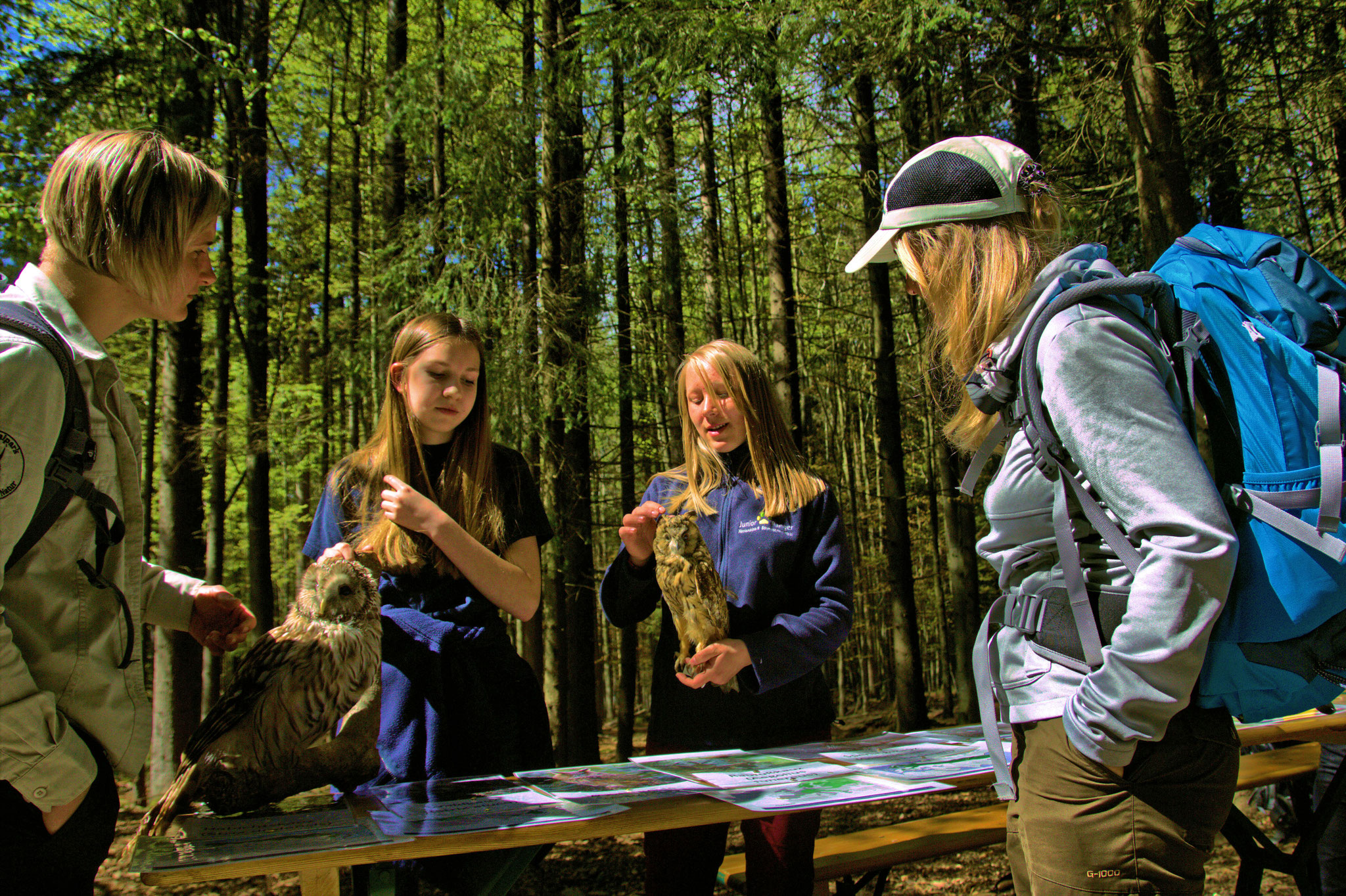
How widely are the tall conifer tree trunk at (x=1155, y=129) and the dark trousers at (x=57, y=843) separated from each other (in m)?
5.45

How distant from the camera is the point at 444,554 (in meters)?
2.31

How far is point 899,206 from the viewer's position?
1.67 m

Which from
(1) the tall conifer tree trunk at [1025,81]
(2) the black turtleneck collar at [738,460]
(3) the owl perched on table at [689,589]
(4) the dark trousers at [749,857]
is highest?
(1) the tall conifer tree trunk at [1025,81]

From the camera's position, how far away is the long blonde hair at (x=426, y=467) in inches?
93.9

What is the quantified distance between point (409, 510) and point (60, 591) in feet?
2.79

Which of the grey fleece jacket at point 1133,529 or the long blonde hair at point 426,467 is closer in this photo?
the grey fleece jacket at point 1133,529

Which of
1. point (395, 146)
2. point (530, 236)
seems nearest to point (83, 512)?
point (530, 236)

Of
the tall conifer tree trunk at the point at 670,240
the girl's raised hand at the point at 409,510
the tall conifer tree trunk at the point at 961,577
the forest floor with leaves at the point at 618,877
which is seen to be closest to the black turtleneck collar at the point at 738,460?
the girl's raised hand at the point at 409,510

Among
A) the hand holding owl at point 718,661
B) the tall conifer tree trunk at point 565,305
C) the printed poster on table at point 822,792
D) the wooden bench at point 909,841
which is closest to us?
the printed poster on table at point 822,792

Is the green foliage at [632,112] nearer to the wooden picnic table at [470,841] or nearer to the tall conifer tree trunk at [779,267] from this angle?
the tall conifer tree trunk at [779,267]

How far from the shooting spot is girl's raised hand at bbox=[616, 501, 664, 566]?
8.26 feet

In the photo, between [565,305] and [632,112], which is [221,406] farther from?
[632,112]

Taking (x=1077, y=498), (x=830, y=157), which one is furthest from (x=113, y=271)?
(x=830, y=157)

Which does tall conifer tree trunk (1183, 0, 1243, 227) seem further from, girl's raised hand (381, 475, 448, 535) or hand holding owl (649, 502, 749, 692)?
girl's raised hand (381, 475, 448, 535)
